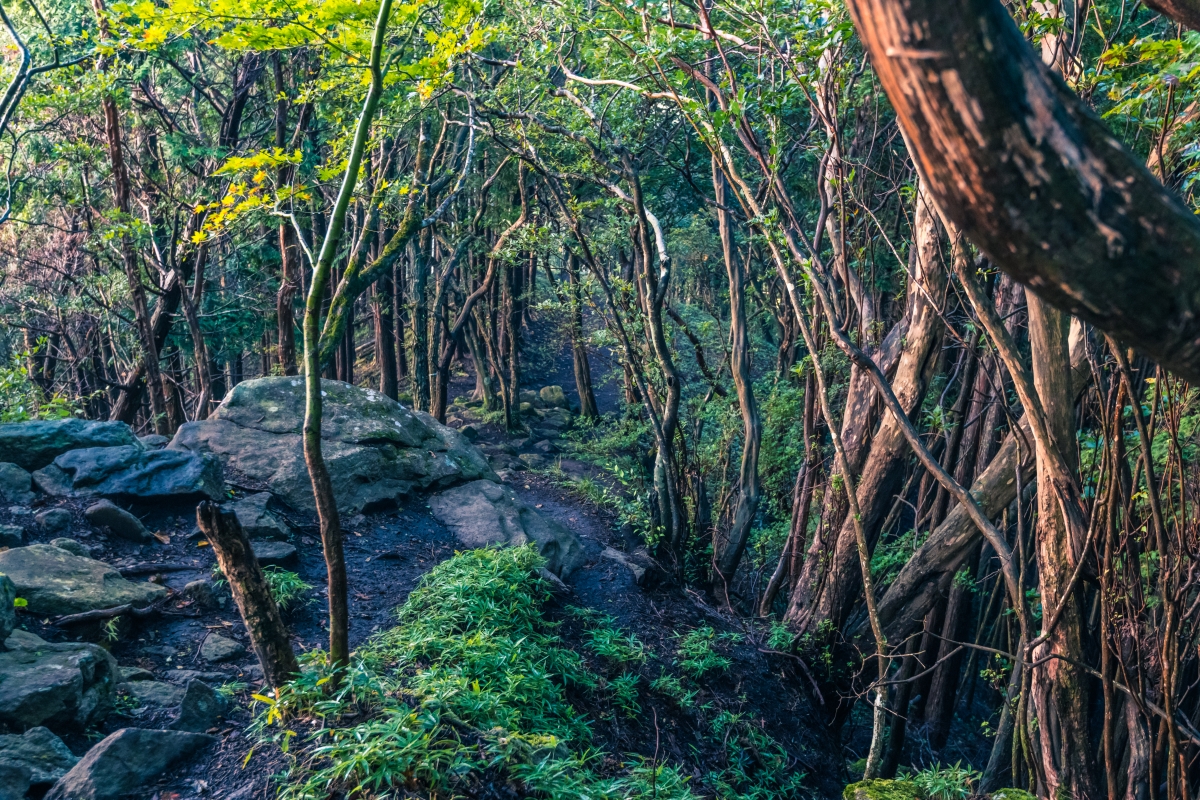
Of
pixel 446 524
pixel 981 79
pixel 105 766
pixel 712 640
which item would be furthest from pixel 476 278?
pixel 981 79

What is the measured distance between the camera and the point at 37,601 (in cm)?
401

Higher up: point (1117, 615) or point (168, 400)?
point (168, 400)

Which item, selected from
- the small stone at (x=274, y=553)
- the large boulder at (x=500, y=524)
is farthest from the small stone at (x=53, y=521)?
the large boulder at (x=500, y=524)

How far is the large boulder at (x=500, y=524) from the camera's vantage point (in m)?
7.18

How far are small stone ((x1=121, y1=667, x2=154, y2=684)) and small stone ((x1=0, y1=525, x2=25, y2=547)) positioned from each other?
1.44m

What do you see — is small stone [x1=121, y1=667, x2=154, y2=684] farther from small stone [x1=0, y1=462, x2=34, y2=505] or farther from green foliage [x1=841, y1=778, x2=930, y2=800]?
green foliage [x1=841, y1=778, x2=930, y2=800]

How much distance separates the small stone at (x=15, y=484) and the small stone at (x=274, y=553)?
62.4 inches

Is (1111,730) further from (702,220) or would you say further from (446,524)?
(702,220)

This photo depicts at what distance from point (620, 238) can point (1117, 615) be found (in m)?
6.92

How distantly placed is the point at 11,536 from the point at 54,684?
200 cm

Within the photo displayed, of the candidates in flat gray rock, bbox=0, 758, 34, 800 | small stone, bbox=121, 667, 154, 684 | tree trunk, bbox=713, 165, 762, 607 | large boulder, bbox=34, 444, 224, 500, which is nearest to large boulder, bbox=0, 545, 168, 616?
small stone, bbox=121, 667, 154, 684

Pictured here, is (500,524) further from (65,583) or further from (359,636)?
(65,583)

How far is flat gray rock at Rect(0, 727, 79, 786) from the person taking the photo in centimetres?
277

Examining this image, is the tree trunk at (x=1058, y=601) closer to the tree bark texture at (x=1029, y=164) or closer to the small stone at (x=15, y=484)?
the tree bark texture at (x=1029, y=164)
